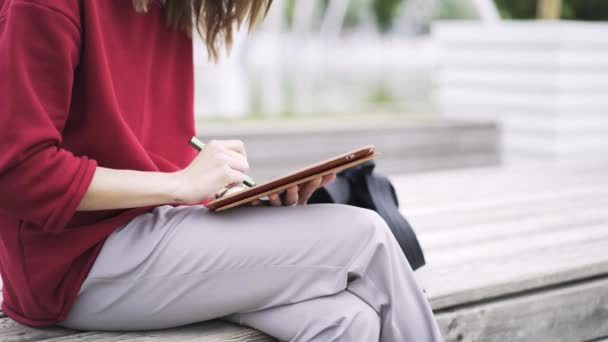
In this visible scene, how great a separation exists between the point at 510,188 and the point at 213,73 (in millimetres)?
3641

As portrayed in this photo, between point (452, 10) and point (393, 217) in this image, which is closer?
point (393, 217)

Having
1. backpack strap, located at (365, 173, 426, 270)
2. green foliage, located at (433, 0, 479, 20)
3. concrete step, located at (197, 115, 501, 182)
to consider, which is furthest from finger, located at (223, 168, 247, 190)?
green foliage, located at (433, 0, 479, 20)

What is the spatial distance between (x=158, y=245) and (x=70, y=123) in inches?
9.7

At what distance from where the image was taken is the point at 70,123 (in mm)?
1255

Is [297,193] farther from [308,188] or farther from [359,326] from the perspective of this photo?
[359,326]

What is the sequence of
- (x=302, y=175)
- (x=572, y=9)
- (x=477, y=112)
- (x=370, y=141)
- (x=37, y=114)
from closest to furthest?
(x=37, y=114)
(x=302, y=175)
(x=370, y=141)
(x=477, y=112)
(x=572, y=9)

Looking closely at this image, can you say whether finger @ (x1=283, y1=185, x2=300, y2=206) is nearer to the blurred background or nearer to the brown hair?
the brown hair

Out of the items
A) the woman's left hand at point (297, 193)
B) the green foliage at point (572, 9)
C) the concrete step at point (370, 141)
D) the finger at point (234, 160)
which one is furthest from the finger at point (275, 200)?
the green foliage at point (572, 9)

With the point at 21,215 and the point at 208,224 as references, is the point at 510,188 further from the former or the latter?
the point at 21,215

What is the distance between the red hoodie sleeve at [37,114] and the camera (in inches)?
43.4

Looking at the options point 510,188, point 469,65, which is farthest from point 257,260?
point 469,65

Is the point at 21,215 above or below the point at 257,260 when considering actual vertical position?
above

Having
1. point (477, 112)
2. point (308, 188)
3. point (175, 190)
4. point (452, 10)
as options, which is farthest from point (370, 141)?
point (452, 10)

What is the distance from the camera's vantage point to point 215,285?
1.30 meters
